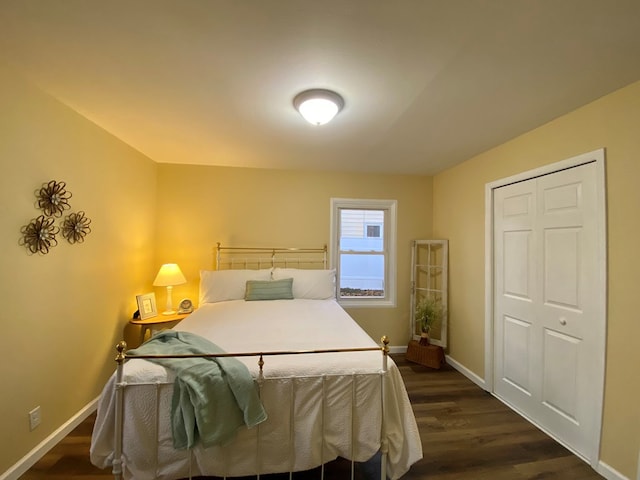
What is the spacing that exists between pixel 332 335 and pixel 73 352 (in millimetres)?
2036

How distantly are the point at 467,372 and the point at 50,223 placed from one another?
4.05 meters

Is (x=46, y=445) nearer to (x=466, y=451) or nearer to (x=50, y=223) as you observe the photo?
(x=50, y=223)

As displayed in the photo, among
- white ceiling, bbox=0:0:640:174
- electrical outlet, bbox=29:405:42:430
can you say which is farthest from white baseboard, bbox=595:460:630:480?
electrical outlet, bbox=29:405:42:430

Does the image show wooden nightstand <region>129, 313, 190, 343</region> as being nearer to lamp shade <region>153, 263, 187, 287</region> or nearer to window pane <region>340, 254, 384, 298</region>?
lamp shade <region>153, 263, 187, 287</region>

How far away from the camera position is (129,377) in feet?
4.62

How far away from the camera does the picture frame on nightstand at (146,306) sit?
Result: 114 inches

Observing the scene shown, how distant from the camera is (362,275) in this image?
12.8ft

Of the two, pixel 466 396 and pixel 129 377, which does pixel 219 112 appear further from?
pixel 466 396

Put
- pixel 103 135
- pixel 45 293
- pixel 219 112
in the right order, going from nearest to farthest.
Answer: pixel 45 293
pixel 219 112
pixel 103 135

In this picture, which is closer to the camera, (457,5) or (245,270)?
(457,5)

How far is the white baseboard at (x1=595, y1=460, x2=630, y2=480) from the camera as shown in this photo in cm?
169

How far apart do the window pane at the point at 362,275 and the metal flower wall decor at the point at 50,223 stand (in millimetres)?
2813

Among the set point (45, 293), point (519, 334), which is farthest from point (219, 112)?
point (519, 334)

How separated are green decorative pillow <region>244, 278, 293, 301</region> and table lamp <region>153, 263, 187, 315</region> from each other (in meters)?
0.78
